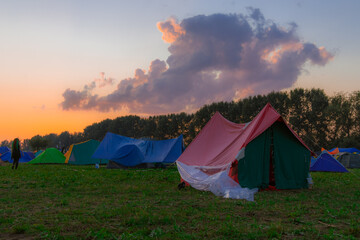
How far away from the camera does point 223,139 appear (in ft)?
37.7

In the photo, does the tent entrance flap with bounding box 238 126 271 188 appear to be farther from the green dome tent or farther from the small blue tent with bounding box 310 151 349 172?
the green dome tent

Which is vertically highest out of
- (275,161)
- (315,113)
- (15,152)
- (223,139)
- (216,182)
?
(315,113)

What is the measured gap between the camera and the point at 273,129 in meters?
10.6

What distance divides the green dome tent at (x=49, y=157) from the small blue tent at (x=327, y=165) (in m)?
22.7

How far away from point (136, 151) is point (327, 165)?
1331 cm

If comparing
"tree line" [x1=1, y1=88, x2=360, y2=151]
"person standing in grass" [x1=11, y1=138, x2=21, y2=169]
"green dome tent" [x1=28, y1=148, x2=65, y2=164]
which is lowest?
"green dome tent" [x1=28, y1=148, x2=65, y2=164]

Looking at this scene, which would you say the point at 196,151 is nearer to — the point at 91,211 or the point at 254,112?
the point at 91,211

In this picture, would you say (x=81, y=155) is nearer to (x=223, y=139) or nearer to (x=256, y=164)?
(x=223, y=139)

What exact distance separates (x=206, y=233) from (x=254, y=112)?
43493 mm

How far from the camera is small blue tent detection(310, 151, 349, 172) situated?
18.5 m

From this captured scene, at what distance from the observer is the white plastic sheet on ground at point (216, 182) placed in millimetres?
8164

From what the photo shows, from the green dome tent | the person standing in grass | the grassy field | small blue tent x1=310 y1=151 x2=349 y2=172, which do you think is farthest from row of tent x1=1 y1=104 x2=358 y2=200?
the green dome tent

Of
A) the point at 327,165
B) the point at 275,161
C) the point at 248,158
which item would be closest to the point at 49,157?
the point at 248,158

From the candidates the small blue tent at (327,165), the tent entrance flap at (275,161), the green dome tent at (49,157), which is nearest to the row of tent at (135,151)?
the green dome tent at (49,157)
